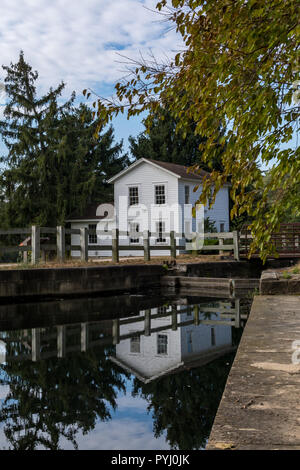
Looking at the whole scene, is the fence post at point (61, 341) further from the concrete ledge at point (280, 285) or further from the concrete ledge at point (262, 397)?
the concrete ledge at point (280, 285)

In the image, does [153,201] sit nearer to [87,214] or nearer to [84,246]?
[87,214]

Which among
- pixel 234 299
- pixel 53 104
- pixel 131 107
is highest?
pixel 53 104

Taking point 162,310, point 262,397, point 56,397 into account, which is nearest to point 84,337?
point 56,397

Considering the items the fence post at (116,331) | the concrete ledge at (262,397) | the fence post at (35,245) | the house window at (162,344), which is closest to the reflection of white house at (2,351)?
the fence post at (116,331)

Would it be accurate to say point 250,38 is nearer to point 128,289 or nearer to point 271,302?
point 271,302

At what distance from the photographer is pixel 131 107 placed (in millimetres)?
4469

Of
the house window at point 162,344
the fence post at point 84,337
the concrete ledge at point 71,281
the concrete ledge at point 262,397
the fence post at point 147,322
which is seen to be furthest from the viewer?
the concrete ledge at point 71,281

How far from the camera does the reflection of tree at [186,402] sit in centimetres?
405

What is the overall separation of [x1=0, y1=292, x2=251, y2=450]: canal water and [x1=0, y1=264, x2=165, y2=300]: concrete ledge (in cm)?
176

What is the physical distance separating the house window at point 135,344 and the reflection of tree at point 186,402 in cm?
154

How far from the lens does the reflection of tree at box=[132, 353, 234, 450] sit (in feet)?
13.3

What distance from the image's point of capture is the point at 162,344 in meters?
8.20
